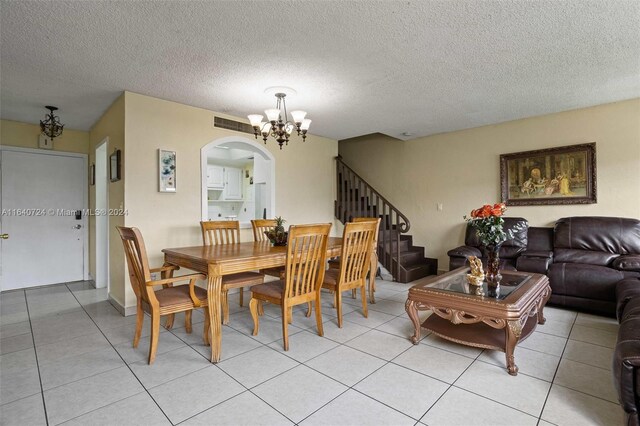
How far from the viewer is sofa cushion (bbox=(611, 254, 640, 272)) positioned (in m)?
3.28

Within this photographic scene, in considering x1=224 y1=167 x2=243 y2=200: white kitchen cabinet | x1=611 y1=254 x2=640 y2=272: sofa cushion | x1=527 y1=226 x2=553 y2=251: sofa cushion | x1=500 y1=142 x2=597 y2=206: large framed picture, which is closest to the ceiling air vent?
x1=224 y1=167 x2=243 y2=200: white kitchen cabinet

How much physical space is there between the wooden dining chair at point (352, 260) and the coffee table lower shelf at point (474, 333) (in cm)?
82

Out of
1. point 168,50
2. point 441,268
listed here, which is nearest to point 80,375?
point 168,50

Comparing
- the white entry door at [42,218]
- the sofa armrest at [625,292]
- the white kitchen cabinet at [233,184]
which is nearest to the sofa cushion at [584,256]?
the sofa armrest at [625,292]

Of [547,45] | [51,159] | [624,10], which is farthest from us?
[51,159]

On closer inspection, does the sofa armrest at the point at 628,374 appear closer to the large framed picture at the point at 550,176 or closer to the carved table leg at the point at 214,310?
the carved table leg at the point at 214,310

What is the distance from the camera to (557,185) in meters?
4.48

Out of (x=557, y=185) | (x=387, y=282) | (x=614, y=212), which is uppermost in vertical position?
(x=557, y=185)

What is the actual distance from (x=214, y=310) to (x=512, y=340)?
2.23 m

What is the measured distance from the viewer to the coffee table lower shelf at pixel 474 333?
2397mm

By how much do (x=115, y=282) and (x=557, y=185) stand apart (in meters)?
6.23

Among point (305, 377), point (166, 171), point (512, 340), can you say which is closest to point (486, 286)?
point (512, 340)

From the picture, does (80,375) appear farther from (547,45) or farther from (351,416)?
(547,45)

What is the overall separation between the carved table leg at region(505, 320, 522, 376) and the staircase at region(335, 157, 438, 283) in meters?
2.61
